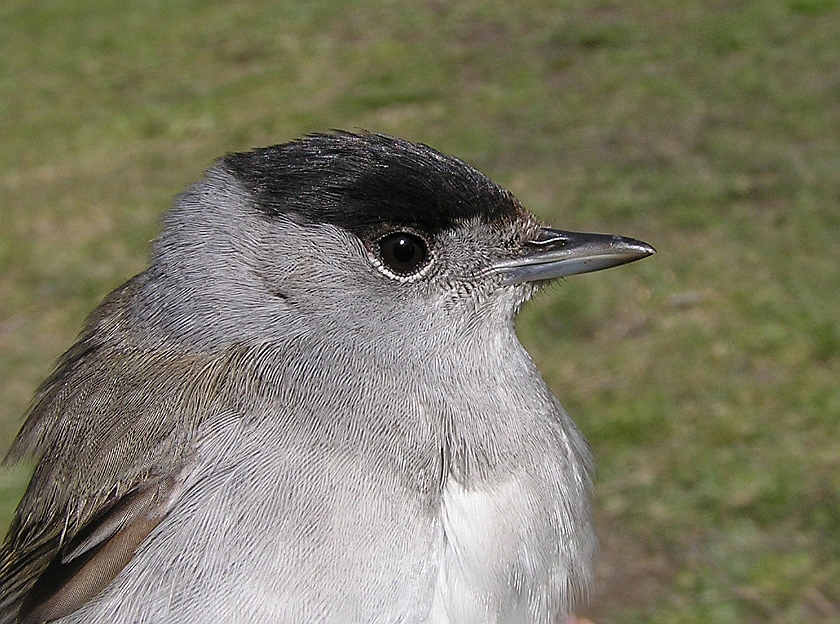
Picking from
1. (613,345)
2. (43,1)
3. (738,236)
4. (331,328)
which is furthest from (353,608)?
(43,1)

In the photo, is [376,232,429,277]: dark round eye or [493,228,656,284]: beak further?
[493,228,656,284]: beak

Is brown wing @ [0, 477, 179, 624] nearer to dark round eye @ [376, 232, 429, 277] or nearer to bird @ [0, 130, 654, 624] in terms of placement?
bird @ [0, 130, 654, 624]

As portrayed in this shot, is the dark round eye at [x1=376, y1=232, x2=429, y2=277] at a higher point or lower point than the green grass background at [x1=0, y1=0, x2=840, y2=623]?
higher

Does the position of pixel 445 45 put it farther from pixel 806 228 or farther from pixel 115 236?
pixel 806 228

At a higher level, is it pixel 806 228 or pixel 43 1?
pixel 806 228

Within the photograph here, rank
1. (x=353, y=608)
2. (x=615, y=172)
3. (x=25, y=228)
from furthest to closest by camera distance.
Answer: (x=25, y=228)
(x=615, y=172)
(x=353, y=608)

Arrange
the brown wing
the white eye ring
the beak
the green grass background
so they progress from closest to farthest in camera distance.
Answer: the brown wing
the white eye ring
the beak
the green grass background

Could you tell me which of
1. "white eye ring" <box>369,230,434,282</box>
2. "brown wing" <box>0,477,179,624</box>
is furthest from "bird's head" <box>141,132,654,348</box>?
"brown wing" <box>0,477,179,624</box>

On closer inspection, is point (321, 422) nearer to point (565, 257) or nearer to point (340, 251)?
point (340, 251)
